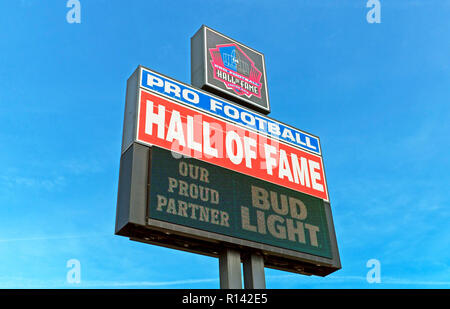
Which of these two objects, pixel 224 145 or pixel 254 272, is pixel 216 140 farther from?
pixel 254 272

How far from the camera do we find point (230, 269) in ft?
33.4

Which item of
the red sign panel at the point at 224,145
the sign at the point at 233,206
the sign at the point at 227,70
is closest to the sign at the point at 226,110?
the red sign panel at the point at 224,145

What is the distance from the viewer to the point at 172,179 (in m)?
9.60

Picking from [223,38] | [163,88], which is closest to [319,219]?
[163,88]

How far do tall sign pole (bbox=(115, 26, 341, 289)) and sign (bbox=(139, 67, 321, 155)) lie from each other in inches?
1.4

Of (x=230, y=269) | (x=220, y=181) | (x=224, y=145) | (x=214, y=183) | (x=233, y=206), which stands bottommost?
(x=230, y=269)

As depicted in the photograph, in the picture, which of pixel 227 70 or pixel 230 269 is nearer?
pixel 230 269

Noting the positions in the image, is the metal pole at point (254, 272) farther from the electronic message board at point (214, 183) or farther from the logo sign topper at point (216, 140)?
the logo sign topper at point (216, 140)

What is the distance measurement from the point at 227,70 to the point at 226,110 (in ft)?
7.21

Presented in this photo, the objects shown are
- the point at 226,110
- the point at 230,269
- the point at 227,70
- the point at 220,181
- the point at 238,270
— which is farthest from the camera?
the point at 227,70

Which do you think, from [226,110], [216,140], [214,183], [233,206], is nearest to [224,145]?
[216,140]

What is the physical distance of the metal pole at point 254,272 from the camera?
10.6 m

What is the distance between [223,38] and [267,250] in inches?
294
